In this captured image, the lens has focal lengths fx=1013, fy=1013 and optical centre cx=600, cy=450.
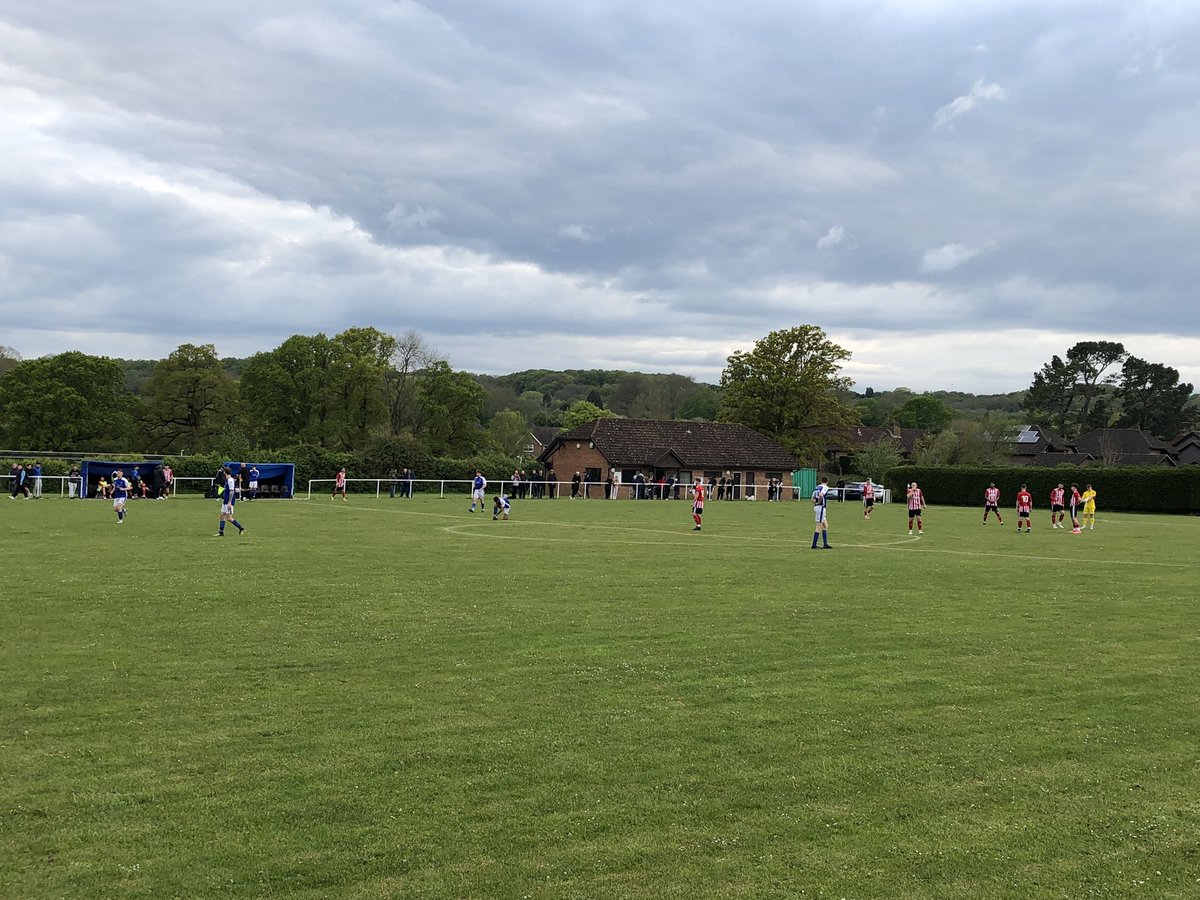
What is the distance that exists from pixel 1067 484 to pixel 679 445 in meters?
27.8

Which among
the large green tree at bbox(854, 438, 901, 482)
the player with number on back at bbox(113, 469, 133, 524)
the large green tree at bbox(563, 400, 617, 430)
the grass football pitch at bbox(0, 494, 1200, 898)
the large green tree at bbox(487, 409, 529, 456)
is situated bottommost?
the grass football pitch at bbox(0, 494, 1200, 898)

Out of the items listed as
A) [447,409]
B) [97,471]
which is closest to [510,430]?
[447,409]

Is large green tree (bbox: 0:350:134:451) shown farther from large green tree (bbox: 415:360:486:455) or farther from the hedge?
the hedge

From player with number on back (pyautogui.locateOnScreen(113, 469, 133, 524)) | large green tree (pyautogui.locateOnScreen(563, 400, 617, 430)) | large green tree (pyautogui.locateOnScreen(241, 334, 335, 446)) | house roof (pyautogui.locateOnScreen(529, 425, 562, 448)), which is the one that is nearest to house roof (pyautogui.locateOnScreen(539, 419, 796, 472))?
large green tree (pyautogui.locateOnScreen(241, 334, 335, 446))

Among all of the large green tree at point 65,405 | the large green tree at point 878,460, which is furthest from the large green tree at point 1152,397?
the large green tree at point 65,405

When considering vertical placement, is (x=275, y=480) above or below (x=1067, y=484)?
below

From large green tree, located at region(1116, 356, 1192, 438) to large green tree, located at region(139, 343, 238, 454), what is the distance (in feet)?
349

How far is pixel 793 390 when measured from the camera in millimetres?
87188

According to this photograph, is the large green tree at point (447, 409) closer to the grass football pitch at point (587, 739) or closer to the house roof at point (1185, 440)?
the grass football pitch at point (587, 739)

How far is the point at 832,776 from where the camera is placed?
7.34 m

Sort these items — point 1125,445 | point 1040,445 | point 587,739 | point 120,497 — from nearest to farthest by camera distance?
point 587,739 < point 120,497 < point 1125,445 < point 1040,445

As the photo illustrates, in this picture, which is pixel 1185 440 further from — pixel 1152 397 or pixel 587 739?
pixel 587 739

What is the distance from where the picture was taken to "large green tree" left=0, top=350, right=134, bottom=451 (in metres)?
77.1

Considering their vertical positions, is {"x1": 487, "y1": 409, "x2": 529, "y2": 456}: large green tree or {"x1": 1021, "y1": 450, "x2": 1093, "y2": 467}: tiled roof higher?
{"x1": 487, "y1": 409, "x2": 529, "y2": 456}: large green tree
